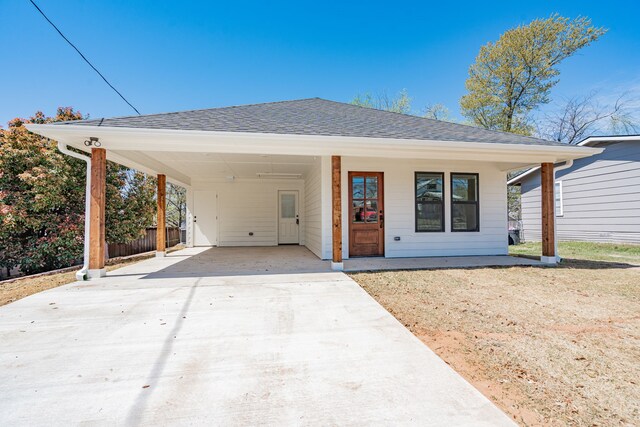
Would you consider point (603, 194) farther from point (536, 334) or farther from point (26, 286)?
point (26, 286)

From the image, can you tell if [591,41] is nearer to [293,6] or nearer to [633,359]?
[293,6]

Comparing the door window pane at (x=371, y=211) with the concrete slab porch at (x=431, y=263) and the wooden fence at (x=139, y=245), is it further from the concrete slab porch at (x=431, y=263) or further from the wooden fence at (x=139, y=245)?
the wooden fence at (x=139, y=245)

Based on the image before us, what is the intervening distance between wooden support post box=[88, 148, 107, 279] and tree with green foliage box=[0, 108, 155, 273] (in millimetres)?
2833

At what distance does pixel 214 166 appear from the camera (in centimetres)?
764

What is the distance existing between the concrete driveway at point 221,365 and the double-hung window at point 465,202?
4401 mm

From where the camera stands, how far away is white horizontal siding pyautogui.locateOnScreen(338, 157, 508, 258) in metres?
6.57

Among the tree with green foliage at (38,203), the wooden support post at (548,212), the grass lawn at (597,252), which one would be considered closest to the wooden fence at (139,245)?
the tree with green foliage at (38,203)

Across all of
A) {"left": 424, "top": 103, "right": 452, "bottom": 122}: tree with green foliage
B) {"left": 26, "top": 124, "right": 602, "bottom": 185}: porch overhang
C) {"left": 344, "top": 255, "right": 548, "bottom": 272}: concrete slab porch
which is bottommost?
{"left": 344, "top": 255, "right": 548, "bottom": 272}: concrete slab porch

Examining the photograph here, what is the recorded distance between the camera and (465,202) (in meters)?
6.97

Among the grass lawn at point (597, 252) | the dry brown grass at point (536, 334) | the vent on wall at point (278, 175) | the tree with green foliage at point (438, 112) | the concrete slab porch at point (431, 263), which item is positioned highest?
the tree with green foliage at point (438, 112)

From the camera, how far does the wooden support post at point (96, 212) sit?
452cm

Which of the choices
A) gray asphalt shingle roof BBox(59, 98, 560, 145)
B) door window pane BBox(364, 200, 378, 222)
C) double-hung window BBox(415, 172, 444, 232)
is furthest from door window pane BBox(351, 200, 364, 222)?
gray asphalt shingle roof BBox(59, 98, 560, 145)

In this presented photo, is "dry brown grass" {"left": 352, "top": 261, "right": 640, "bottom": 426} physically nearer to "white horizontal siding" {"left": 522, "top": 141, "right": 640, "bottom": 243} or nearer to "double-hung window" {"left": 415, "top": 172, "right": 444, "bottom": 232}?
"double-hung window" {"left": 415, "top": 172, "right": 444, "bottom": 232}

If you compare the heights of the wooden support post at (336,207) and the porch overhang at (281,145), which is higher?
the porch overhang at (281,145)
